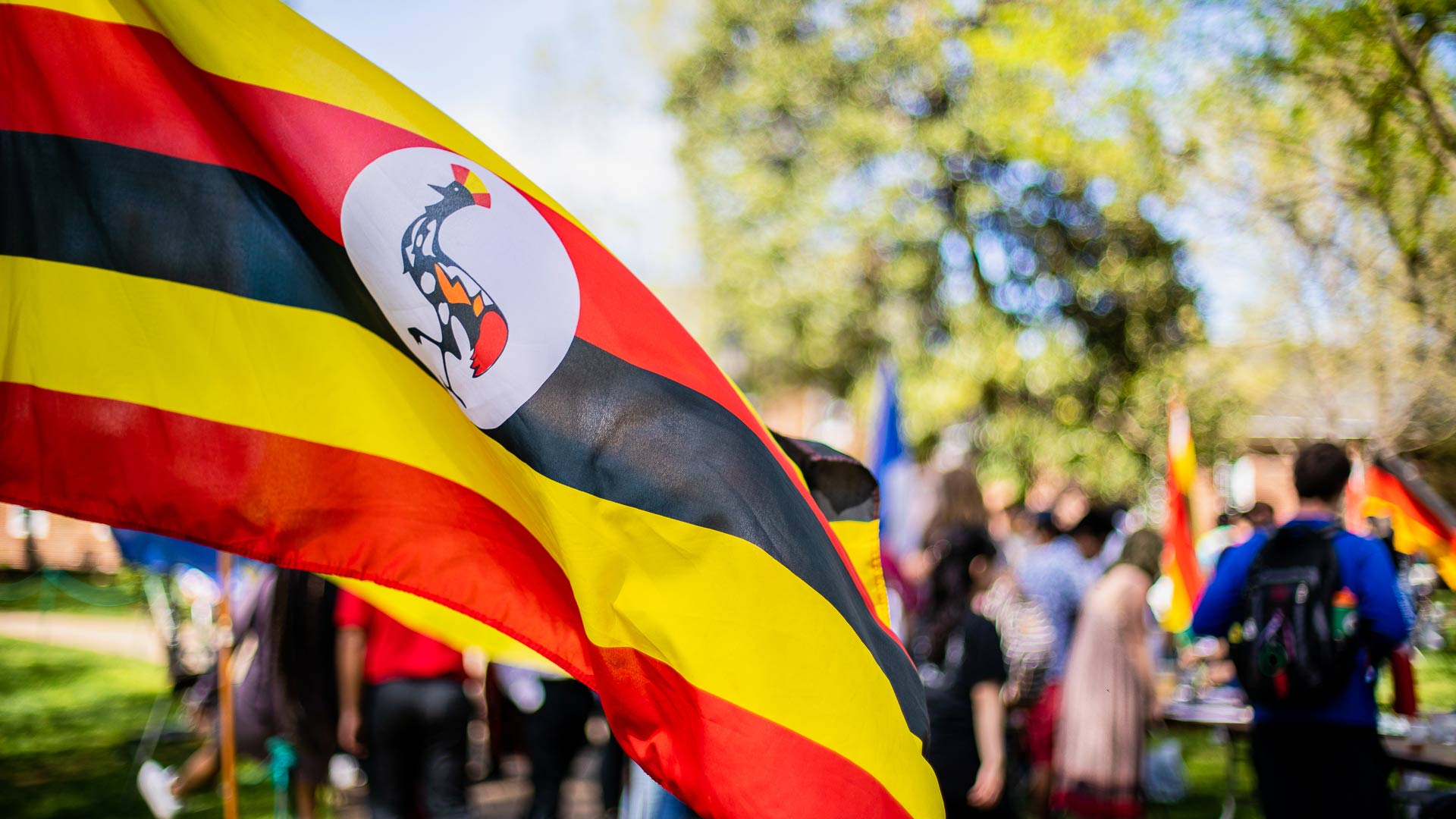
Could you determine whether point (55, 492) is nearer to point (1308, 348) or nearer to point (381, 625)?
point (381, 625)

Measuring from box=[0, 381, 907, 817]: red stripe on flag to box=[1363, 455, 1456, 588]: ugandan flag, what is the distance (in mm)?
5727

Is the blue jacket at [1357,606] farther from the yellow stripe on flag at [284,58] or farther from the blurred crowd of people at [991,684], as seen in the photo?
the yellow stripe on flag at [284,58]

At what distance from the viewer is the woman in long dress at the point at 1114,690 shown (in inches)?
228


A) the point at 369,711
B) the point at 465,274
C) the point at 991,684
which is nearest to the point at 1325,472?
the point at 991,684

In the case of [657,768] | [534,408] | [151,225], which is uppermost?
[151,225]

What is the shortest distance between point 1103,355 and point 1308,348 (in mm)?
6169

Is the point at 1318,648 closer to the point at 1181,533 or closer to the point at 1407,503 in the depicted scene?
the point at 1407,503

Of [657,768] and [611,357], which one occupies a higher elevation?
[611,357]

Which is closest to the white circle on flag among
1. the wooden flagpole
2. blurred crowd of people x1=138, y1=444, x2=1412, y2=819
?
blurred crowd of people x1=138, y1=444, x2=1412, y2=819

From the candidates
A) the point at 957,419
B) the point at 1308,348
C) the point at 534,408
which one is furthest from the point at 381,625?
the point at 957,419

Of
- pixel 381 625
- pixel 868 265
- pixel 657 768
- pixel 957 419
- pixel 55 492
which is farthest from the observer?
pixel 868 265

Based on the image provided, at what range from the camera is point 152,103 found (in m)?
2.28

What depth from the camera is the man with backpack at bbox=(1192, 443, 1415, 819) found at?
3928 millimetres

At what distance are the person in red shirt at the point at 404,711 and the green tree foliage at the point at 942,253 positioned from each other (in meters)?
11.0
